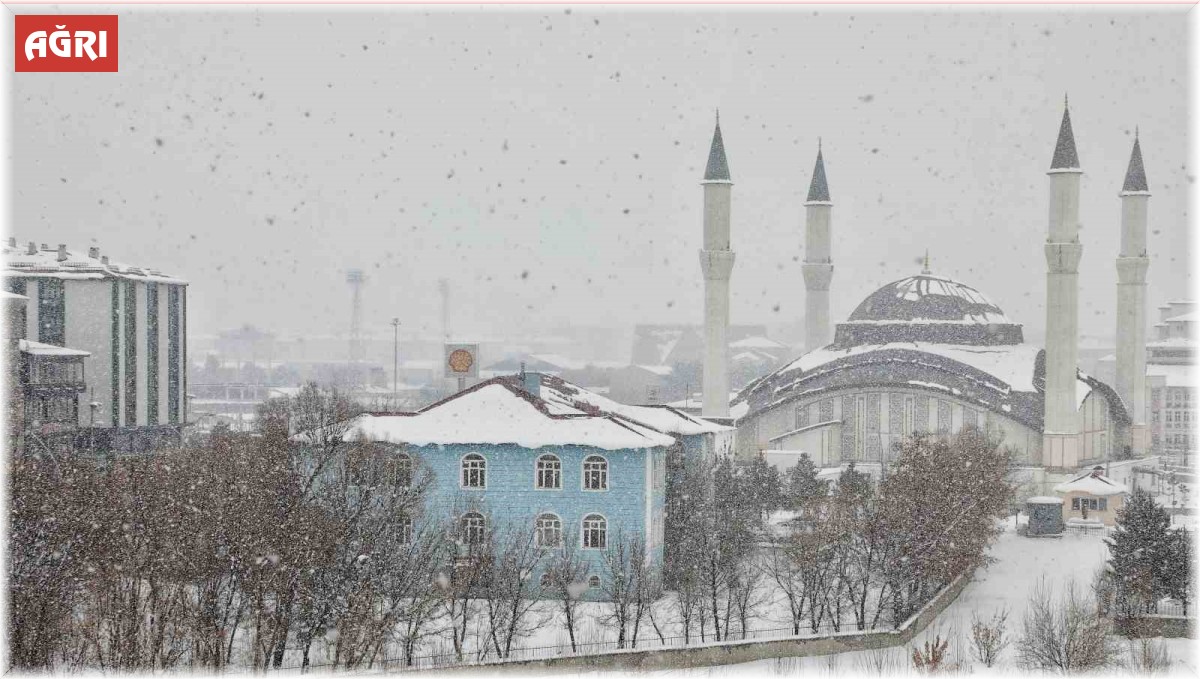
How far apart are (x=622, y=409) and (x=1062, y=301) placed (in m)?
23.4

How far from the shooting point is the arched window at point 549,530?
3191 centimetres

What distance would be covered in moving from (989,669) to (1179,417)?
6050cm

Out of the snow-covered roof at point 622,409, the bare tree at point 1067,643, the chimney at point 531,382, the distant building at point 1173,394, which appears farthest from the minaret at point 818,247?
the bare tree at point 1067,643

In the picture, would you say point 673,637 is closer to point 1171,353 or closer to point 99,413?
point 99,413

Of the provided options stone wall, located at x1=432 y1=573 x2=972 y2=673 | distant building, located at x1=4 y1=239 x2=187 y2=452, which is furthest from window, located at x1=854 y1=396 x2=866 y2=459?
stone wall, located at x1=432 y1=573 x2=972 y2=673

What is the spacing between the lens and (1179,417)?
81.8 meters

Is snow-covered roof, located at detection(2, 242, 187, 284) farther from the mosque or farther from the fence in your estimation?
the fence

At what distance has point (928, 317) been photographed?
66.1 metres

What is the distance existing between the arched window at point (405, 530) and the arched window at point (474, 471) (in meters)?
1.67

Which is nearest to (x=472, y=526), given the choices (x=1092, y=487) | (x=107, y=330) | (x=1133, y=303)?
(x=107, y=330)

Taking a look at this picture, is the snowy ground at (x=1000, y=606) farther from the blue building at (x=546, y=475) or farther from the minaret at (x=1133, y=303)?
the minaret at (x=1133, y=303)

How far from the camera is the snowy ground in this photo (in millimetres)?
26578

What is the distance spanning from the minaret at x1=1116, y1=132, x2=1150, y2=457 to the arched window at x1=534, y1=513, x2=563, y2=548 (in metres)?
38.6

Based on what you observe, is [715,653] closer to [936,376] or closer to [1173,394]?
[936,376]
